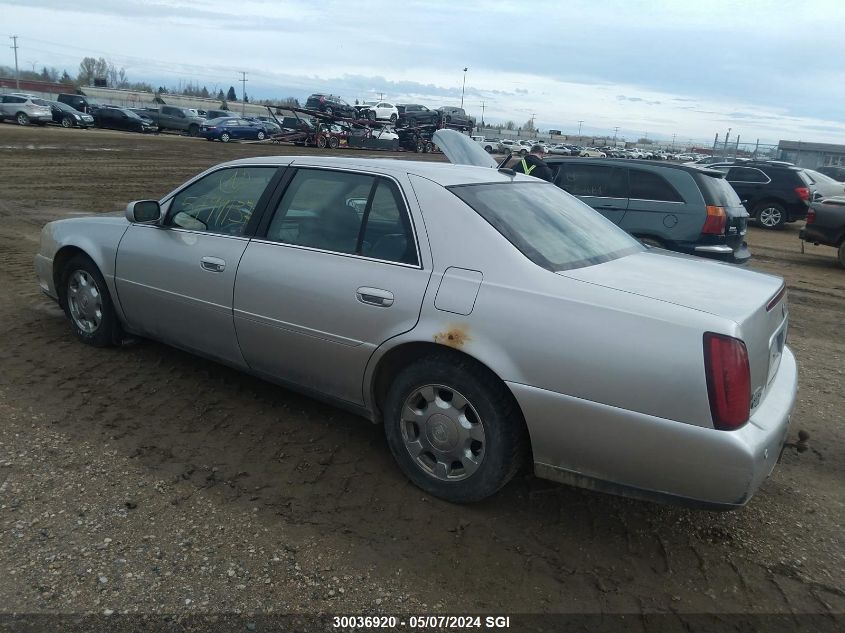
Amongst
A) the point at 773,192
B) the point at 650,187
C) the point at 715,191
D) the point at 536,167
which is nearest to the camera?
the point at 715,191

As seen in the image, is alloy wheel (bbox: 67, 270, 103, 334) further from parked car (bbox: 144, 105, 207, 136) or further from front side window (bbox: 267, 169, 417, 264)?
parked car (bbox: 144, 105, 207, 136)

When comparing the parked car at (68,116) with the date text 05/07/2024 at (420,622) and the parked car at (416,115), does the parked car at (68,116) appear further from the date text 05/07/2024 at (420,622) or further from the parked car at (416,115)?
the date text 05/07/2024 at (420,622)

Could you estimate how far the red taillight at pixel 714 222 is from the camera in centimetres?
780

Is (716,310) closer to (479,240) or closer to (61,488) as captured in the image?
(479,240)

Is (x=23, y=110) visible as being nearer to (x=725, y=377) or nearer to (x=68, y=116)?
(x=68, y=116)

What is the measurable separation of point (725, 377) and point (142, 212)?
368cm

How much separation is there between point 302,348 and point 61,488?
133 cm

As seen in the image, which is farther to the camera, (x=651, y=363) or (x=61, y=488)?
(x=61, y=488)

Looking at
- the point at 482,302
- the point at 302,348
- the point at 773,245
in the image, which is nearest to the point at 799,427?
the point at 482,302

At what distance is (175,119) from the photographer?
40844 mm

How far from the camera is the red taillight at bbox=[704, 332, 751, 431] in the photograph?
2.59 m

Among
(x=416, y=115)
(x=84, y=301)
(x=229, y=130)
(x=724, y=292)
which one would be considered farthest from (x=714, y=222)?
(x=416, y=115)

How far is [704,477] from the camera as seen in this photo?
2650 millimetres

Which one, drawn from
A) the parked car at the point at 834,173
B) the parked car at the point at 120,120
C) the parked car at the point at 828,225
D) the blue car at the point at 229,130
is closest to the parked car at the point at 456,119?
the blue car at the point at 229,130
